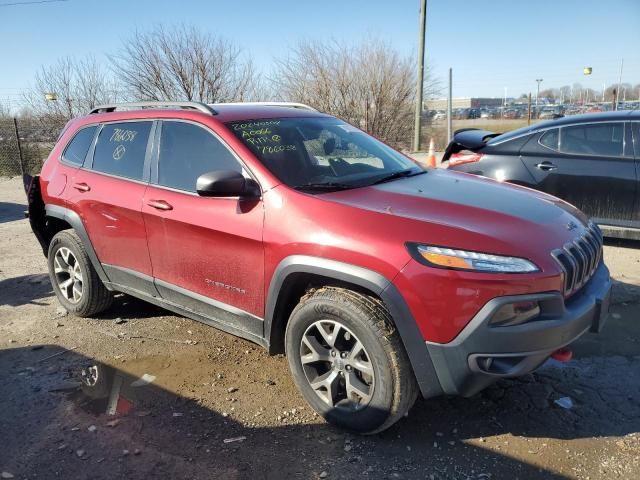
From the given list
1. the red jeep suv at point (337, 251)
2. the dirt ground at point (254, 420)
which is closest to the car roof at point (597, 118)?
the dirt ground at point (254, 420)

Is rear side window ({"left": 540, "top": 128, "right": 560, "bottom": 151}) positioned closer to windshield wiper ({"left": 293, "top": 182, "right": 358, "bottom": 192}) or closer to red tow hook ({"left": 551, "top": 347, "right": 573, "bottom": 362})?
windshield wiper ({"left": 293, "top": 182, "right": 358, "bottom": 192})

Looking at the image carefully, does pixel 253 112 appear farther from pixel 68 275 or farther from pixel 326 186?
pixel 68 275

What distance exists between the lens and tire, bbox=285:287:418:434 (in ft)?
8.80

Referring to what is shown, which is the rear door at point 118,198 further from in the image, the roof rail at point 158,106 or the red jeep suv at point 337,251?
the roof rail at point 158,106

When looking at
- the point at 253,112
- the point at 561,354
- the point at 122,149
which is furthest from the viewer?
the point at 122,149

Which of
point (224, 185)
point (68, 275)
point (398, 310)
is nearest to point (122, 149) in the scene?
point (68, 275)

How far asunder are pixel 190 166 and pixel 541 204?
7.57 ft

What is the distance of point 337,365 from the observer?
2.94 meters

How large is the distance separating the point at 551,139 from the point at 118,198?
4916mm

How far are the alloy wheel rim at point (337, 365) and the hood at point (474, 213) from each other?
2.29 feet

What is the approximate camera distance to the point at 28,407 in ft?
11.0

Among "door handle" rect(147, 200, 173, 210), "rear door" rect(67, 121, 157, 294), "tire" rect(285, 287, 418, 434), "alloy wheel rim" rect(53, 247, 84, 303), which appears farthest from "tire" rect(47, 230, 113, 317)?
"tire" rect(285, 287, 418, 434)

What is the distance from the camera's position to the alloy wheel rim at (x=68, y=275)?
4.71 meters

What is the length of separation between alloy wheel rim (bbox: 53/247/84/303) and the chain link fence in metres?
13.5
